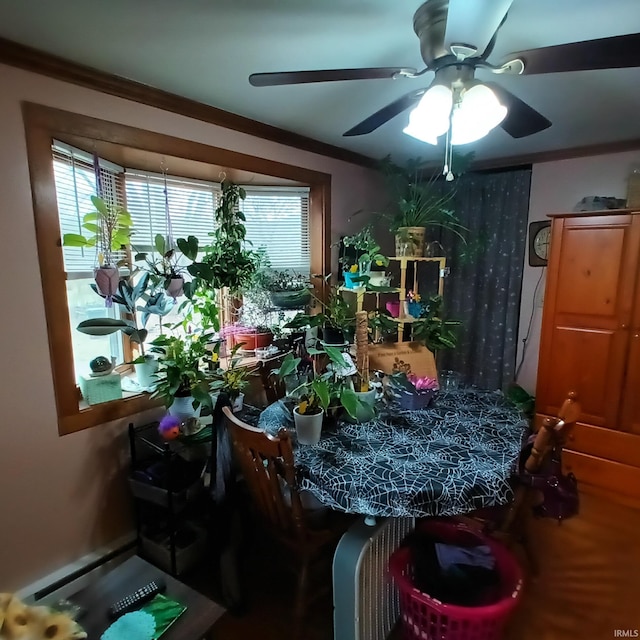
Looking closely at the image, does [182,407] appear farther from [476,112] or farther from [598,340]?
[598,340]

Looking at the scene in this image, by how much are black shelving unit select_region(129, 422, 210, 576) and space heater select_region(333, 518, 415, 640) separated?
0.78 metres

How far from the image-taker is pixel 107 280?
187cm

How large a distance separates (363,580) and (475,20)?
163 centimetres

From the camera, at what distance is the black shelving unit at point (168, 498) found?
1807 mm

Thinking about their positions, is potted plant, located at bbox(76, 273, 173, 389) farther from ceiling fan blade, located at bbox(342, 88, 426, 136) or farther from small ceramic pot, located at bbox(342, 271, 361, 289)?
ceiling fan blade, located at bbox(342, 88, 426, 136)

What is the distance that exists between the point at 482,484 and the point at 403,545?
1.51 ft

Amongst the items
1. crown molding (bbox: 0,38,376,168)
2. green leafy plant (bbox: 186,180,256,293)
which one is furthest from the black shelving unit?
crown molding (bbox: 0,38,376,168)

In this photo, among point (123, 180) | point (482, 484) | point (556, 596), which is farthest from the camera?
point (123, 180)

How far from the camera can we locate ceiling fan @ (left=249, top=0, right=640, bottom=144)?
3.07ft

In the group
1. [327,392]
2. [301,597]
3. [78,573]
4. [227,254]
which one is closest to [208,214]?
[227,254]

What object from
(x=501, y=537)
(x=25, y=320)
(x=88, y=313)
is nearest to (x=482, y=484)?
(x=501, y=537)

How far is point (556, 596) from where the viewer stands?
5.90 feet

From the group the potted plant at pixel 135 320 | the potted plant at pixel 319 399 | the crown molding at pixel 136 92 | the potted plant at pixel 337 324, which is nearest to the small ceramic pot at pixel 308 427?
the potted plant at pixel 319 399

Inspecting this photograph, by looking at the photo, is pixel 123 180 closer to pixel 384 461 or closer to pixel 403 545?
pixel 384 461
